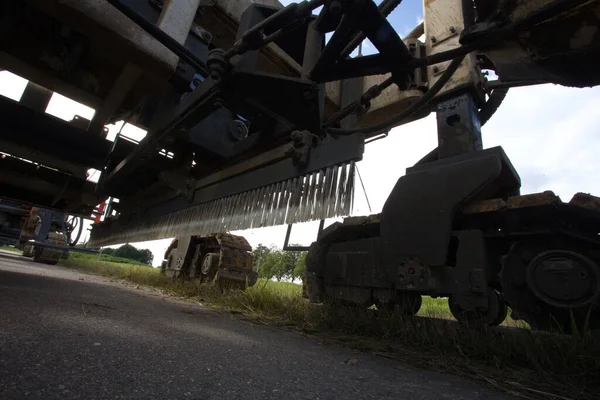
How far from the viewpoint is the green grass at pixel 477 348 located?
3.64 ft

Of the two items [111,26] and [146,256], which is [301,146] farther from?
[146,256]

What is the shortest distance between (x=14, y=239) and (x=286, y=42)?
45.0 ft

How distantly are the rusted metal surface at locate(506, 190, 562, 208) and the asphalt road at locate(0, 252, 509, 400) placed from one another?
0.92 meters

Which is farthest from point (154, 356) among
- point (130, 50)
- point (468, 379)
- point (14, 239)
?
point (14, 239)

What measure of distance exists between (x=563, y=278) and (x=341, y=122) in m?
1.64

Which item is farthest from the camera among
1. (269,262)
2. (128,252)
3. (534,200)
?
(128,252)

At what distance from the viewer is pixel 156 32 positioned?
6.11ft

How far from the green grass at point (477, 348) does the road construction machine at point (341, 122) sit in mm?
125

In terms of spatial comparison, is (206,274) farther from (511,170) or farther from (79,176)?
(511,170)

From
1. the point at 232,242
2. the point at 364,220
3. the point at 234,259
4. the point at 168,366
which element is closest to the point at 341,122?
the point at 364,220

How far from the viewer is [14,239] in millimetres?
11219

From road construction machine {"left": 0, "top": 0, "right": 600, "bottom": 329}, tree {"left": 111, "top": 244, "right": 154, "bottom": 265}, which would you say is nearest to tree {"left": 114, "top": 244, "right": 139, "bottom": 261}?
tree {"left": 111, "top": 244, "right": 154, "bottom": 265}

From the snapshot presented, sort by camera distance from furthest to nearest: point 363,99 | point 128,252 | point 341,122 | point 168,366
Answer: point 128,252 < point 341,122 < point 363,99 < point 168,366

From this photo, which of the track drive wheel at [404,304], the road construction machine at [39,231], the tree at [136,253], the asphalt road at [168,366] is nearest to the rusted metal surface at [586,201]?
the track drive wheel at [404,304]
